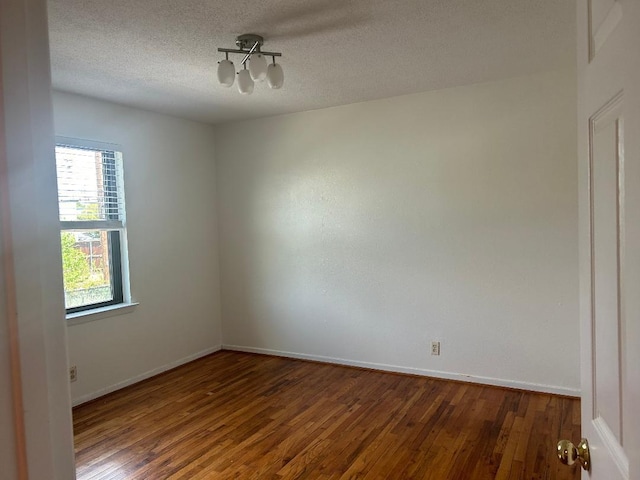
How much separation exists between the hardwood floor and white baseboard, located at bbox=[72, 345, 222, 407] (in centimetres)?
7

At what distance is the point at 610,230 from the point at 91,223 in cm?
374

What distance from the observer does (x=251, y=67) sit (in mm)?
2469

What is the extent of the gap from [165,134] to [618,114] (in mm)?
4205

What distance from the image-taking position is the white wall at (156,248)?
144 inches

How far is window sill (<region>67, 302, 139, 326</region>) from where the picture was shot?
3.49 m

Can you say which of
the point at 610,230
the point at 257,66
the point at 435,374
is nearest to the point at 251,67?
the point at 257,66

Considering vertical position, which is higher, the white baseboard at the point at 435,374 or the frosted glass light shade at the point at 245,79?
the frosted glass light shade at the point at 245,79

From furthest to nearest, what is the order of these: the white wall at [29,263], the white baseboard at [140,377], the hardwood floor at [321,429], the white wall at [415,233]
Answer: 1. the white baseboard at [140,377]
2. the white wall at [415,233]
3. the hardwood floor at [321,429]
4. the white wall at [29,263]

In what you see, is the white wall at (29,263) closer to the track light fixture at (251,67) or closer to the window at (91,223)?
the track light fixture at (251,67)

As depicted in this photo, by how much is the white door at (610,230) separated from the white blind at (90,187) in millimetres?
3494

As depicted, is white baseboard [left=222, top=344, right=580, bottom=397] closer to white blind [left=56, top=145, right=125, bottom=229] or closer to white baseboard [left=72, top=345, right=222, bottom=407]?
white baseboard [left=72, top=345, right=222, bottom=407]

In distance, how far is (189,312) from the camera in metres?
4.62

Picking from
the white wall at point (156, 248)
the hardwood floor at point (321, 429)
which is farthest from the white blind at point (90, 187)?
the hardwood floor at point (321, 429)

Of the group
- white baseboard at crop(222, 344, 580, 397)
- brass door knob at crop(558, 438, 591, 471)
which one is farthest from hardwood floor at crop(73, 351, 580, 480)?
brass door knob at crop(558, 438, 591, 471)
